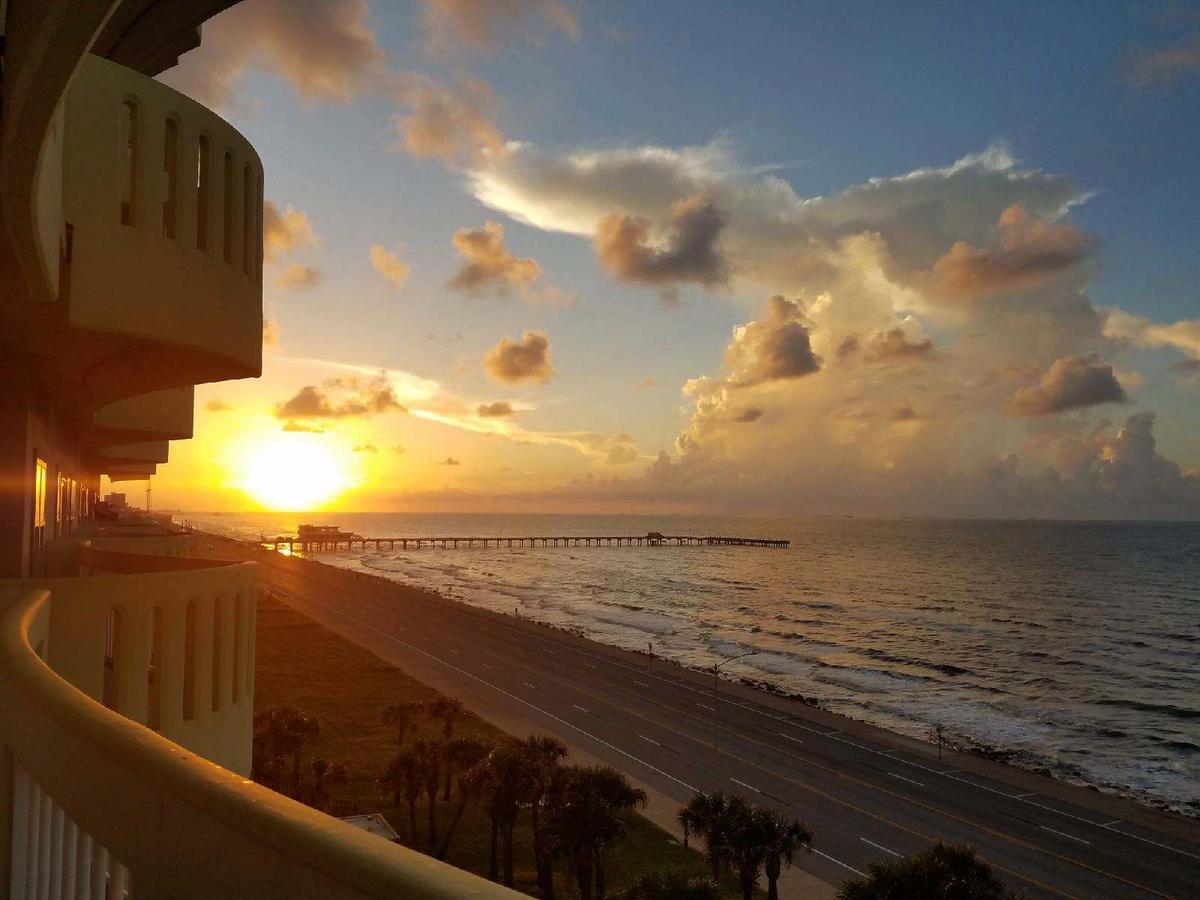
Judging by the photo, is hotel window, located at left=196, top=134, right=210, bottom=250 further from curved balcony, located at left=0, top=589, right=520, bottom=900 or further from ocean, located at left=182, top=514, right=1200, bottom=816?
ocean, located at left=182, top=514, right=1200, bottom=816

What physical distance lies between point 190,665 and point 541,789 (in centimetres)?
1943

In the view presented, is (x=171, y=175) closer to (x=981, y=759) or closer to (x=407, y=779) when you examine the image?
(x=407, y=779)

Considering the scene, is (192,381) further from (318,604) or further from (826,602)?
(826,602)

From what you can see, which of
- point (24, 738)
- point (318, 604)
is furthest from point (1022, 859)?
point (318, 604)

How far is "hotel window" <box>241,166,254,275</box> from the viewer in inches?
461

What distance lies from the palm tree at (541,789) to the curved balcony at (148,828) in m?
24.7

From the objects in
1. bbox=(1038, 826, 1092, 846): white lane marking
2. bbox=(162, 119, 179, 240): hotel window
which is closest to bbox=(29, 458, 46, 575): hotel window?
A: bbox=(162, 119, 179, 240): hotel window

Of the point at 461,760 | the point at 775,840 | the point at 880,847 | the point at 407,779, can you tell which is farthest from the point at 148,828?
the point at 880,847

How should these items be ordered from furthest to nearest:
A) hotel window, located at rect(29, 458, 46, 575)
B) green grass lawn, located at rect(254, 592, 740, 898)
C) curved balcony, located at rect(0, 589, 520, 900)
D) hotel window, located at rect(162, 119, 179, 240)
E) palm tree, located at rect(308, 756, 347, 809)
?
palm tree, located at rect(308, 756, 347, 809), green grass lawn, located at rect(254, 592, 740, 898), hotel window, located at rect(29, 458, 46, 575), hotel window, located at rect(162, 119, 179, 240), curved balcony, located at rect(0, 589, 520, 900)

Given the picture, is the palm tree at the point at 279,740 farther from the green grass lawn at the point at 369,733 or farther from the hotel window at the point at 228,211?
the hotel window at the point at 228,211

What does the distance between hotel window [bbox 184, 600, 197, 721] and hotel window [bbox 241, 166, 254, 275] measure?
4.66 meters

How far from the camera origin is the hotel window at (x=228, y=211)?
11430mm

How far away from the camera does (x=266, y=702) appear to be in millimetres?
46094

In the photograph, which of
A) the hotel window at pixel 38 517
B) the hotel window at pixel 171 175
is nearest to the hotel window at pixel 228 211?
the hotel window at pixel 171 175
